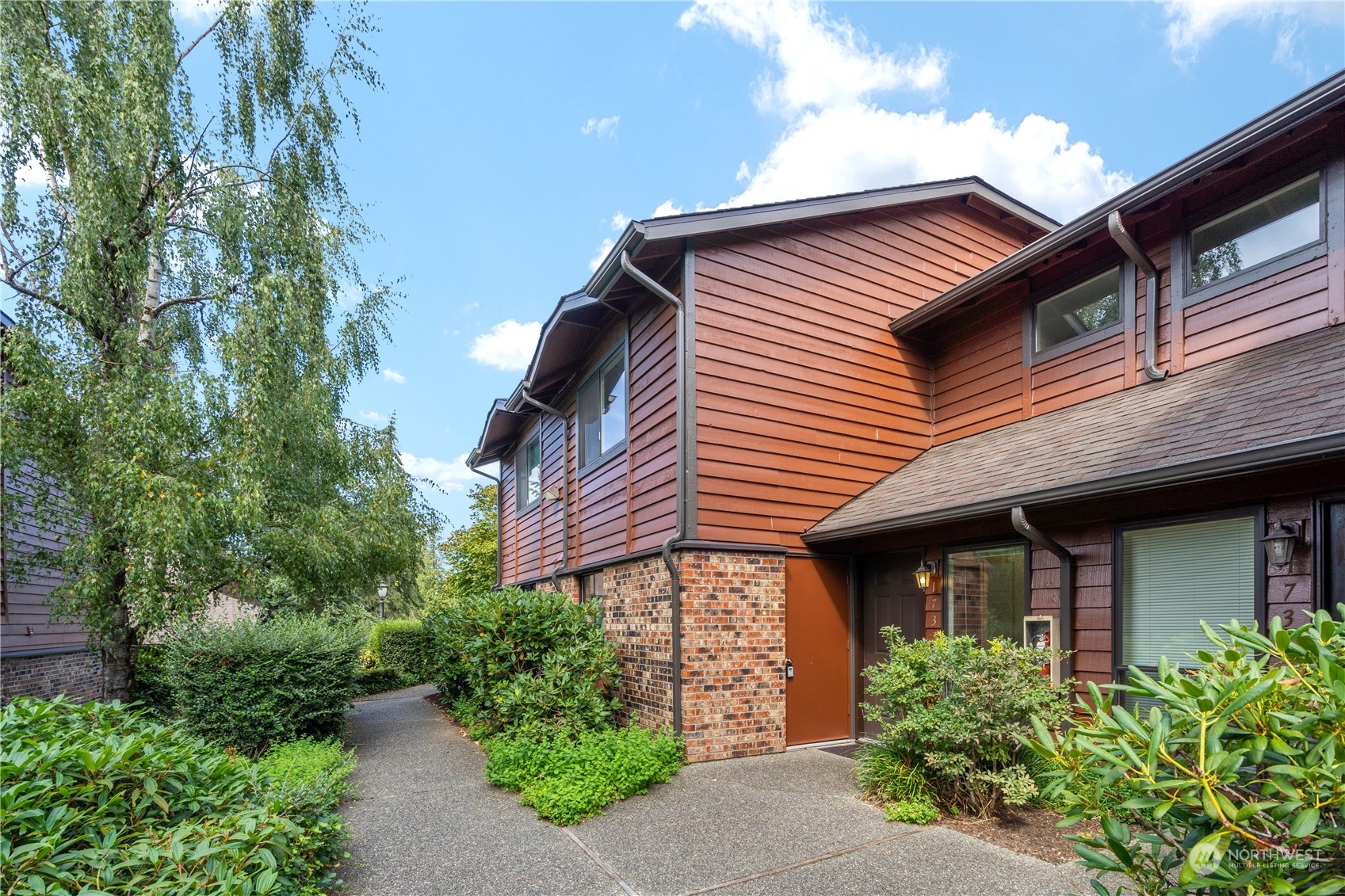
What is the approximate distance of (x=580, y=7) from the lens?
833 centimetres

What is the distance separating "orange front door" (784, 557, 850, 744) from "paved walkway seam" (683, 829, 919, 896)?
2523mm

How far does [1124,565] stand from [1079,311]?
3042mm

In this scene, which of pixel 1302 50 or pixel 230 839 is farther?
pixel 1302 50

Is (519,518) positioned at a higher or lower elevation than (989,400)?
lower

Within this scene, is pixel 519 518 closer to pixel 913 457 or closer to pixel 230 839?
pixel 913 457

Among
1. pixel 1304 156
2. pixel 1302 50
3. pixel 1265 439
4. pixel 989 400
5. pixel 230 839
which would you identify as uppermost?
pixel 1302 50

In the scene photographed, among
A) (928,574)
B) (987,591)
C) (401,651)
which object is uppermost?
(928,574)

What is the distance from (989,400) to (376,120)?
30.4 feet

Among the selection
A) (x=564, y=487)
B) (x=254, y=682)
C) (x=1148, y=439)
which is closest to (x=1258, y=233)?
(x=1148, y=439)

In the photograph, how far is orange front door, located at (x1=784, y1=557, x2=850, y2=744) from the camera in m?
7.21

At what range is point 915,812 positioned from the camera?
4.85m

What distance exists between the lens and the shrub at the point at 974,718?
4.79 m

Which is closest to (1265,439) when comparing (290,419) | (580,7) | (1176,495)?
(1176,495)

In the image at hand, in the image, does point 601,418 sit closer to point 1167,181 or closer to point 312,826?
point 312,826
